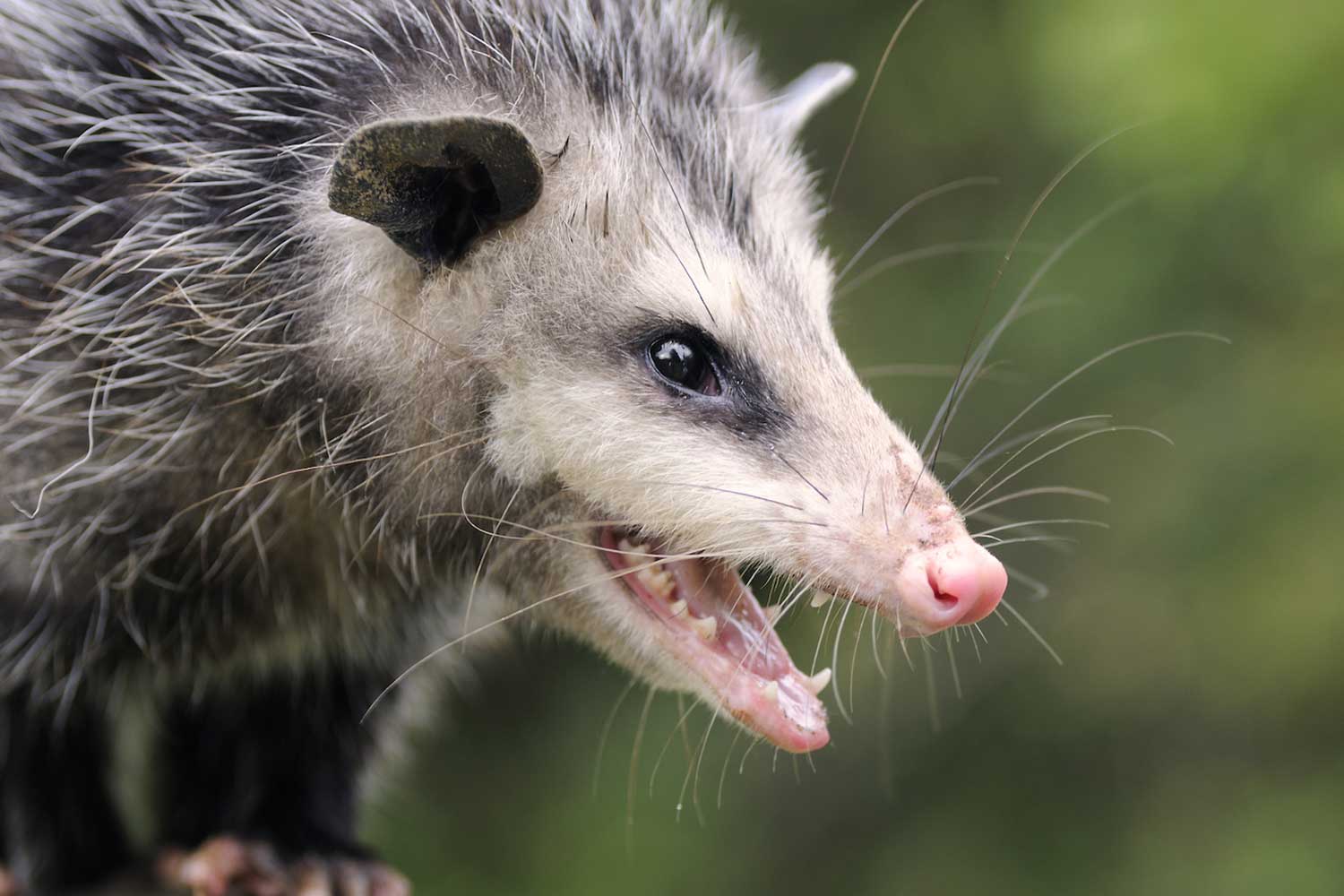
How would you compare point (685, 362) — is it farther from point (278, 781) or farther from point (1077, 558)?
point (1077, 558)

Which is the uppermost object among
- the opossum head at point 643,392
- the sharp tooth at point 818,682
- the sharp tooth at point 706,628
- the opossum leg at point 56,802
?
the opossum head at point 643,392

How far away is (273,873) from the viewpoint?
9.21ft

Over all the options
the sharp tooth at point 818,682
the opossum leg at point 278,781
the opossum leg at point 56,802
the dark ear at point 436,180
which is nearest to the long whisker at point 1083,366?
the sharp tooth at point 818,682

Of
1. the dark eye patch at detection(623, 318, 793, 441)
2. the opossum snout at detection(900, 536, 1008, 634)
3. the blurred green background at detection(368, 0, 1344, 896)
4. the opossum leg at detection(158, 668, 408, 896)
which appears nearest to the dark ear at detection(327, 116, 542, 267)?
the dark eye patch at detection(623, 318, 793, 441)

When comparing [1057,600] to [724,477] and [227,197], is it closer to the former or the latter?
[724,477]

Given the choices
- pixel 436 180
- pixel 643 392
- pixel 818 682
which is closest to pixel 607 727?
pixel 818 682

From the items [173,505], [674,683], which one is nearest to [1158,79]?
[674,683]

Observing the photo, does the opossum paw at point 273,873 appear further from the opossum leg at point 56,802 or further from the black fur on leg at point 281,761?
the opossum leg at point 56,802

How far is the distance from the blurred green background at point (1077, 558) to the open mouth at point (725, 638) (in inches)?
43.6

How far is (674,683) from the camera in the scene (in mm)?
1975

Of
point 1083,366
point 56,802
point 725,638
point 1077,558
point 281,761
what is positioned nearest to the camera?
→ point 725,638

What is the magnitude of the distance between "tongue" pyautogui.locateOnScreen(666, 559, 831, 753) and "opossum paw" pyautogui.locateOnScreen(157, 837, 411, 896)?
1.22 m

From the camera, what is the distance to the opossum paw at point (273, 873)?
107 inches

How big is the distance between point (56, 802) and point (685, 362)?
1.74 metres
